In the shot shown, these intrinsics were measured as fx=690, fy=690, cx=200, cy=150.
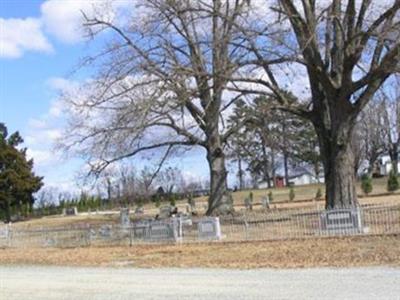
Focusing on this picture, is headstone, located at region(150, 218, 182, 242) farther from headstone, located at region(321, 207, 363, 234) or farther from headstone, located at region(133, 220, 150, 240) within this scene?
headstone, located at region(321, 207, 363, 234)

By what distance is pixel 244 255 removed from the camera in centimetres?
1814

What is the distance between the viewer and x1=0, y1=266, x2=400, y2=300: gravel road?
10.9 metres

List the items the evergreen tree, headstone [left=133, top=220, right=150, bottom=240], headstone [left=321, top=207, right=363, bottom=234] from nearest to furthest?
headstone [left=321, top=207, right=363, bottom=234] < headstone [left=133, top=220, right=150, bottom=240] < the evergreen tree

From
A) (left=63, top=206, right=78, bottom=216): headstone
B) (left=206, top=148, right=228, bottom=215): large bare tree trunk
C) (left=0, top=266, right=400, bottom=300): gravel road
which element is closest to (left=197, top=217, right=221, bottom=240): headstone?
(left=0, top=266, right=400, bottom=300): gravel road

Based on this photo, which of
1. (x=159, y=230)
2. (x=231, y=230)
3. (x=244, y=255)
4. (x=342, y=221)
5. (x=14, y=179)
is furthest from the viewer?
(x=14, y=179)

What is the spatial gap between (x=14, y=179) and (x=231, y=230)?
47.4m

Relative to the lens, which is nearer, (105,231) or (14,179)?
(105,231)

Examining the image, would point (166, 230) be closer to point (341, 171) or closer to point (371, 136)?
point (341, 171)


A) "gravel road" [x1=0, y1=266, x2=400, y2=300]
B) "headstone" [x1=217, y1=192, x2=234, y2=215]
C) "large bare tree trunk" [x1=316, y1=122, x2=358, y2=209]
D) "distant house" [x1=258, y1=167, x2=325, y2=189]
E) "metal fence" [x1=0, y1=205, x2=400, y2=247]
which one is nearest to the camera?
"gravel road" [x1=0, y1=266, x2=400, y2=300]

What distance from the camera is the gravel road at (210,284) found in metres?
10.9

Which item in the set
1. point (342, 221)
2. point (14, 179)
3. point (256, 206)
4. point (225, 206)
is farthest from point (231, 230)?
point (14, 179)

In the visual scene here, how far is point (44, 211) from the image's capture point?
7606 cm

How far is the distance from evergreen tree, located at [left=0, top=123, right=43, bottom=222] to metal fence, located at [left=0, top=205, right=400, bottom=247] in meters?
39.2

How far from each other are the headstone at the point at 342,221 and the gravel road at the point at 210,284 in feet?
20.1
